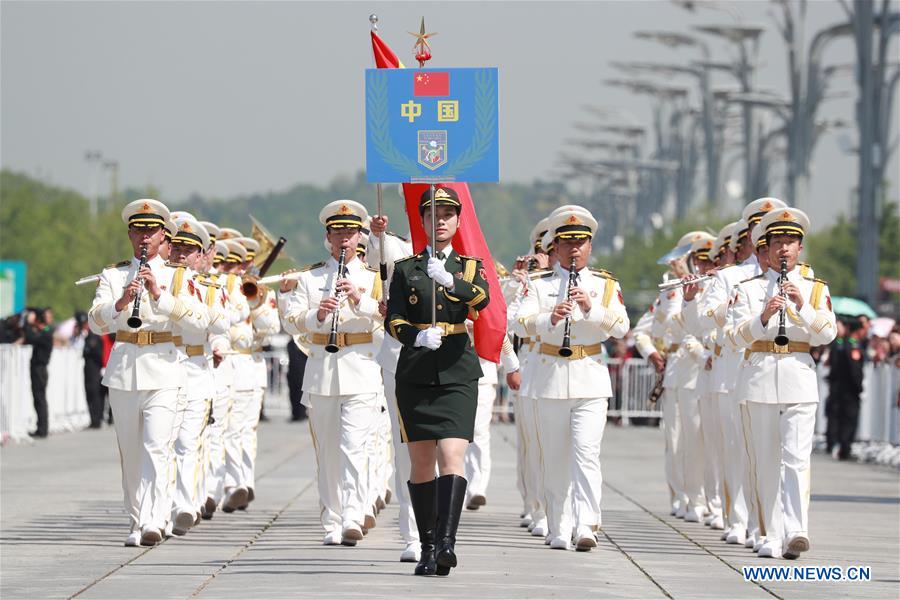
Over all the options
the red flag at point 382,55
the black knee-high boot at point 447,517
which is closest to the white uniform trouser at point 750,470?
the black knee-high boot at point 447,517

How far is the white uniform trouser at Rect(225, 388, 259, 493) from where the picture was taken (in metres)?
17.5

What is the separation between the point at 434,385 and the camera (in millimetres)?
11742

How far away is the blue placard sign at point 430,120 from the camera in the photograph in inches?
488

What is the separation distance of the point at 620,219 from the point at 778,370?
99.4 metres

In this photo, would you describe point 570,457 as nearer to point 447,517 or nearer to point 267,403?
point 447,517

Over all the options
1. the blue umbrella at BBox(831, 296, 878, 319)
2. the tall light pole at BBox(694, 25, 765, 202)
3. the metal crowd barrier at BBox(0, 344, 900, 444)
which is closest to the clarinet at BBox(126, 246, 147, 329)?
the metal crowd barrier at BBox(0, 344, 900, 444)

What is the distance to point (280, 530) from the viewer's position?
15.2 m

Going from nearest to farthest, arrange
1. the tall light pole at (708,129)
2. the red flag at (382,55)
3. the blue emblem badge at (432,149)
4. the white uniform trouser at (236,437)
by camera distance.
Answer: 1. the blue emblem badge at (432,149)
2. the red flag at (382,55)
3. the white uniform trouser at (236,437)
4. the tall light pole at (708,129)

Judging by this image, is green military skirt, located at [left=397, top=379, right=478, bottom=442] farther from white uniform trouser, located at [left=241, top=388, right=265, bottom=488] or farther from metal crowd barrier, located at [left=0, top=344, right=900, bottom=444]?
metal crowd barrier, located at [left=0, top=344, right=900, bottom=444]

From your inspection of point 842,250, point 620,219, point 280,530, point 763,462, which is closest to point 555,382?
point 763,462

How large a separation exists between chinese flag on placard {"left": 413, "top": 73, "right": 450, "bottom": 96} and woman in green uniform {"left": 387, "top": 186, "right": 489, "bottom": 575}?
88 cm

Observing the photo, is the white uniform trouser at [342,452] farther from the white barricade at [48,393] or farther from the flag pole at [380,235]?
the white barricade at [48,393]

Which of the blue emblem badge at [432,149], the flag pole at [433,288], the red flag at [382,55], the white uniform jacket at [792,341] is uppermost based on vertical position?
the red flag at [382,55]

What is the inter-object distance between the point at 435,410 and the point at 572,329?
251 centimetres
